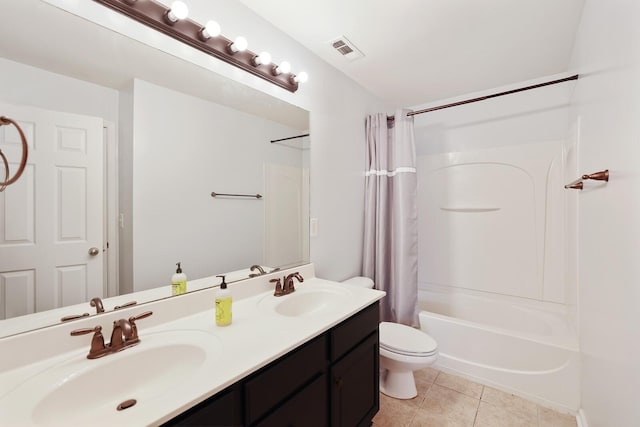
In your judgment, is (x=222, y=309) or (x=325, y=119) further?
(x=325, y=119)

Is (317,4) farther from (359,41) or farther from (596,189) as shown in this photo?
(596,189)

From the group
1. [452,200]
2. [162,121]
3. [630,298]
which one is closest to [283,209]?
[162,121]

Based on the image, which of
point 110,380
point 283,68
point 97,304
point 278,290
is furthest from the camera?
point 283,68

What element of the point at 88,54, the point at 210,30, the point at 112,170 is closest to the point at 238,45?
the point at 210,30

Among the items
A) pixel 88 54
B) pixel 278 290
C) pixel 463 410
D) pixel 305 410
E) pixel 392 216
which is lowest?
pixel 463 410

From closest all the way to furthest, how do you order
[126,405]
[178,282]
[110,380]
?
[126,405], [110,380], [178,282]

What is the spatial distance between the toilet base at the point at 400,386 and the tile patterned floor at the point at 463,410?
1.2 inches

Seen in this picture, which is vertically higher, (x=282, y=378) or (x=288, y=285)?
(x=288, y=285)

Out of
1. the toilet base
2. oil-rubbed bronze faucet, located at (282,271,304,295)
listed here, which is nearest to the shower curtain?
the toilet base

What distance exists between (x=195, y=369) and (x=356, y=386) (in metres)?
0.82

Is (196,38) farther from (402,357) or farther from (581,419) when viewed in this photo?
(581,419)

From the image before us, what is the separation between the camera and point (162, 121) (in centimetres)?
119

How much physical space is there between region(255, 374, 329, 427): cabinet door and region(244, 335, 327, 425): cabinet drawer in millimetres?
27

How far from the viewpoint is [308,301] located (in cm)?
161
